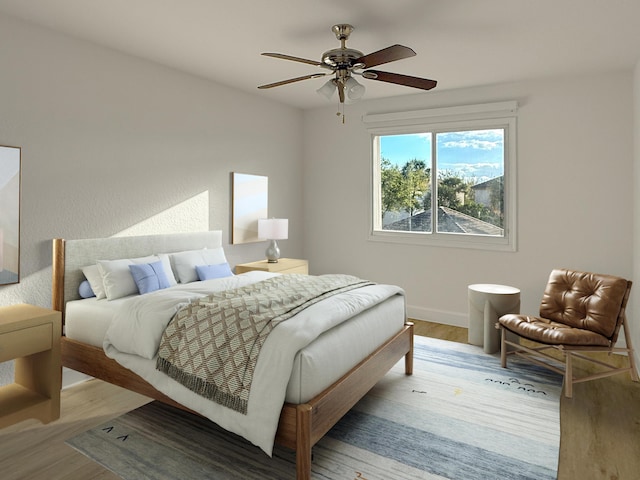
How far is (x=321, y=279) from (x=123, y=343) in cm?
148

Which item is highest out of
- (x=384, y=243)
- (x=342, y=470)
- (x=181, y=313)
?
(x=384, y=243)

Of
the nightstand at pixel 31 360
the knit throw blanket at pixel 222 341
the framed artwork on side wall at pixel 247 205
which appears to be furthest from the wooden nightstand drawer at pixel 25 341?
the framed artwork on side wall at pixel 247 205

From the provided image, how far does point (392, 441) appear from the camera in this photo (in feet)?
8.19

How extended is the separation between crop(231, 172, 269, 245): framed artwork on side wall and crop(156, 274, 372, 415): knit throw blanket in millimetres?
2133

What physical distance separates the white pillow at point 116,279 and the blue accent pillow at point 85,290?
157 millimetres

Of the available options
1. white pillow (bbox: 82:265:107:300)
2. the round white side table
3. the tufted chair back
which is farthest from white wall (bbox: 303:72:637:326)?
white pillow (bbox: 82:265:107:300)

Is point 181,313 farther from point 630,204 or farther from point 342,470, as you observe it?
point 630,204

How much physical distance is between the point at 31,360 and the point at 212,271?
1.48m

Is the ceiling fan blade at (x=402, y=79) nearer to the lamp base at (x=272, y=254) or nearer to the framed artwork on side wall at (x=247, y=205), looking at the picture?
the framed artwork on side wall at (x=247, y=205)

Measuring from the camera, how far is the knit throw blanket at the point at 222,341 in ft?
7.11

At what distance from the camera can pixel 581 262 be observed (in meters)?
4.25

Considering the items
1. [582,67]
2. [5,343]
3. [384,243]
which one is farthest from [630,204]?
[5,343]

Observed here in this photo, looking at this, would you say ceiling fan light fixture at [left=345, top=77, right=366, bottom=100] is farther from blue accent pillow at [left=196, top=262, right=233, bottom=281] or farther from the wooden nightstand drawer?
the wooden nightstand drawer

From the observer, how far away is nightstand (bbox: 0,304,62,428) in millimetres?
2600
